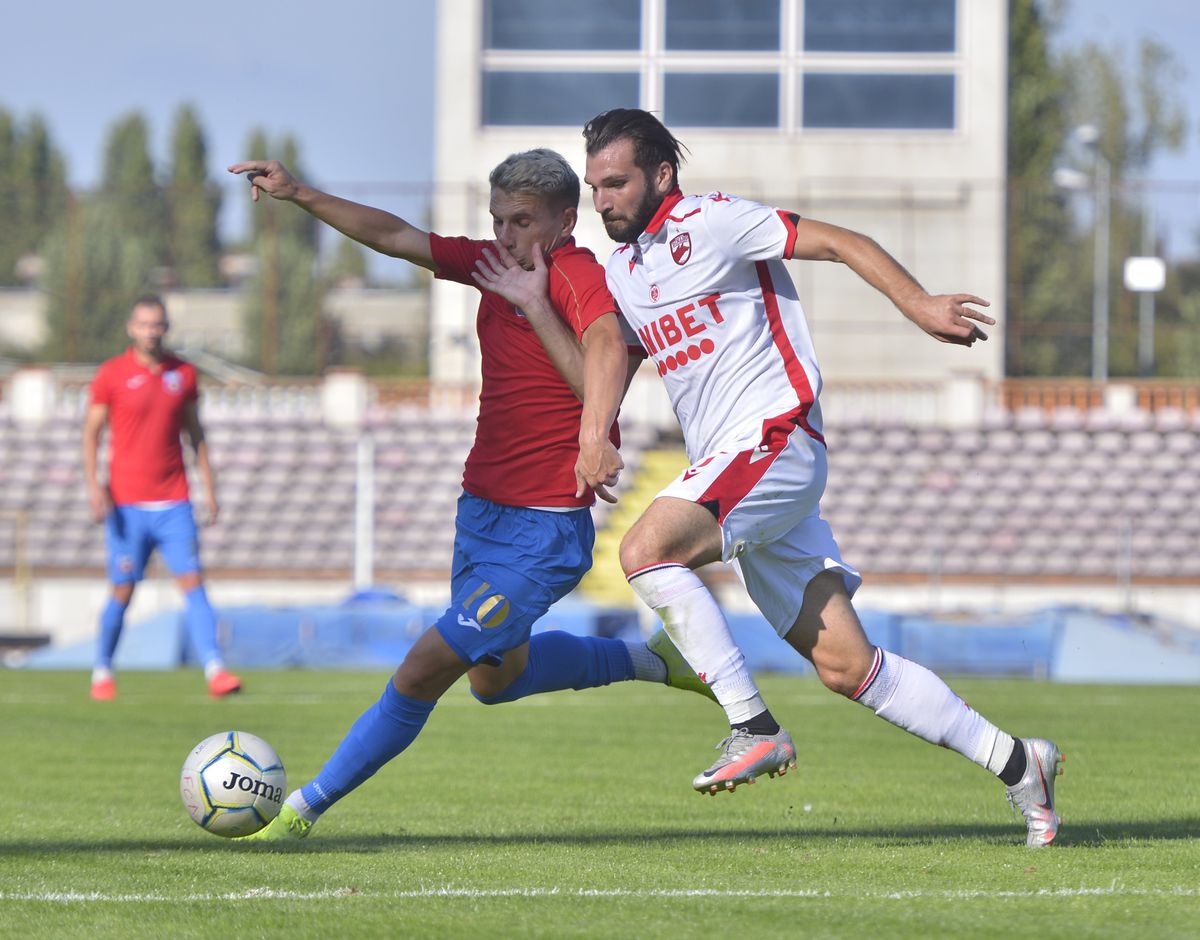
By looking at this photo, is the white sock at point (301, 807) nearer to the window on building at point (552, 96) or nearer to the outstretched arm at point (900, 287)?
the outstretched arm at point (900, 287)

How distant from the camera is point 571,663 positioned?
5789 millimetres

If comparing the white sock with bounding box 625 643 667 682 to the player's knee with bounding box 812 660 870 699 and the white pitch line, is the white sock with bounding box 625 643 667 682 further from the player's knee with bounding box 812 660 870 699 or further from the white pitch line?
the white pitch line

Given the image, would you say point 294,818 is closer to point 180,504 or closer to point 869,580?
point 180,504

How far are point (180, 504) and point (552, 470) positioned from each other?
628 centimetres

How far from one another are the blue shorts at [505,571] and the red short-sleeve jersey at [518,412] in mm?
61

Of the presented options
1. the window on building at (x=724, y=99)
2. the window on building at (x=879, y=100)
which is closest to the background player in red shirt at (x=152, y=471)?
the window on building at (x=724, y=99)

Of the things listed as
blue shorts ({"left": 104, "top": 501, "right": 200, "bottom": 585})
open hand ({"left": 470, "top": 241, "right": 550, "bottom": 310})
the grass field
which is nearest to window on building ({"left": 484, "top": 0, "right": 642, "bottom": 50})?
blue shorts ({"left": 104, "top": 501, "right": 200, "bottom": 585})

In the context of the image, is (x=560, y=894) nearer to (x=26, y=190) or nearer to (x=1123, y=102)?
(x=26, y=190)

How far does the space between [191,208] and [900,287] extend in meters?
31.7

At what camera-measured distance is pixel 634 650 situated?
19.2ft

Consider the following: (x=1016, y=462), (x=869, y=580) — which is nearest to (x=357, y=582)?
(x=869, y=580)

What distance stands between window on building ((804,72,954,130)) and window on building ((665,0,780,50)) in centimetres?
107

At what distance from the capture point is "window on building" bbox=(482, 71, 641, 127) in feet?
104

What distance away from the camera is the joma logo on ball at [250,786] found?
5301mm
